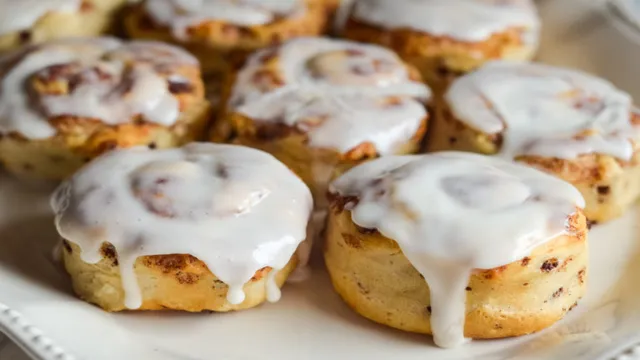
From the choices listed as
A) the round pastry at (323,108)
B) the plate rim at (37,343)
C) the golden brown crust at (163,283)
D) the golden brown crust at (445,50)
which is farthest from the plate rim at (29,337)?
the golden brown crust at (445,50)

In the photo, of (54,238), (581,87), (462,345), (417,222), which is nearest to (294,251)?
(417,222)

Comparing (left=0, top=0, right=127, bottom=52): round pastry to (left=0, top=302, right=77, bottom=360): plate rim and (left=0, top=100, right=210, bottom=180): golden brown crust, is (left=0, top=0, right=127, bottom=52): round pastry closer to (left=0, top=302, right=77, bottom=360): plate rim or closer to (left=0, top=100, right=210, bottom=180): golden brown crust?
(left=0, top=100, right=210, bottom=180): golden brown crust

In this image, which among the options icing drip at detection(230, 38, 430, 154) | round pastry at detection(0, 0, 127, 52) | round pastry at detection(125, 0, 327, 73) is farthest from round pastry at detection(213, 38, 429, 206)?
round pastry at detection(0, 0, 127, 52)

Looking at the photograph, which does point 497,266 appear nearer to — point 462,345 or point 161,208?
point 462,345

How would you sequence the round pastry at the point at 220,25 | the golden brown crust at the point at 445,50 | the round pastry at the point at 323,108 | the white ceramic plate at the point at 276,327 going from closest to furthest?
the white ceramic plate at the point at 276,327 → the round pastry at the point at 323,108 → the golden brown crust at the point at 445,50 → the round pastry at the point at 220,25

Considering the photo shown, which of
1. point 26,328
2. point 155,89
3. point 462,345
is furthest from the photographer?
point 155,89

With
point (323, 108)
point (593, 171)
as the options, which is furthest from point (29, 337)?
point (593, 171)

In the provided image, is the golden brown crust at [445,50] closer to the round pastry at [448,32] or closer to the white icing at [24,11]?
the round pastry at [448,32]
